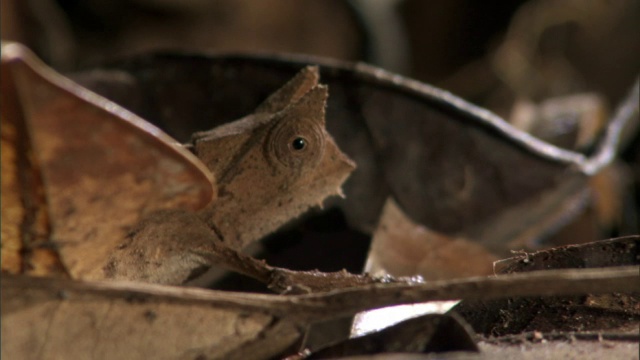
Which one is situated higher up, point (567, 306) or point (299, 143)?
point (299, 143)

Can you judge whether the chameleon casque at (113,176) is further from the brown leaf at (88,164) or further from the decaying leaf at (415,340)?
the decaying leaf at (415,340)

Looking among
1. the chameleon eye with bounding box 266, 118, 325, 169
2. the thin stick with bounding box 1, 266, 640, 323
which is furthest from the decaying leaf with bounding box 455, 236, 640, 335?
the chameleon eye with bounding box 266, 118, 325, 169

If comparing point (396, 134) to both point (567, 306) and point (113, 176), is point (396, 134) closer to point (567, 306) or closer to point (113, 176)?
point (567, 306)

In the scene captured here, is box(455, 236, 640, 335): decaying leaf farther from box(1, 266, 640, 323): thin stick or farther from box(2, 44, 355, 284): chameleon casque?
box(2, 44, 355, 284): chameleon casque

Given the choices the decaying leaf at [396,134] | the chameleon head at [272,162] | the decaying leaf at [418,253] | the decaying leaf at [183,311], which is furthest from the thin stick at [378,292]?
the decaying leaf at [396,134]

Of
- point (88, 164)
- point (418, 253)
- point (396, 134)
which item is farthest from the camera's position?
point (396, 134)

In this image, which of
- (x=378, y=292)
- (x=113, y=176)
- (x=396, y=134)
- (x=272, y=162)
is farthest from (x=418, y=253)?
(x=113, y=176)
